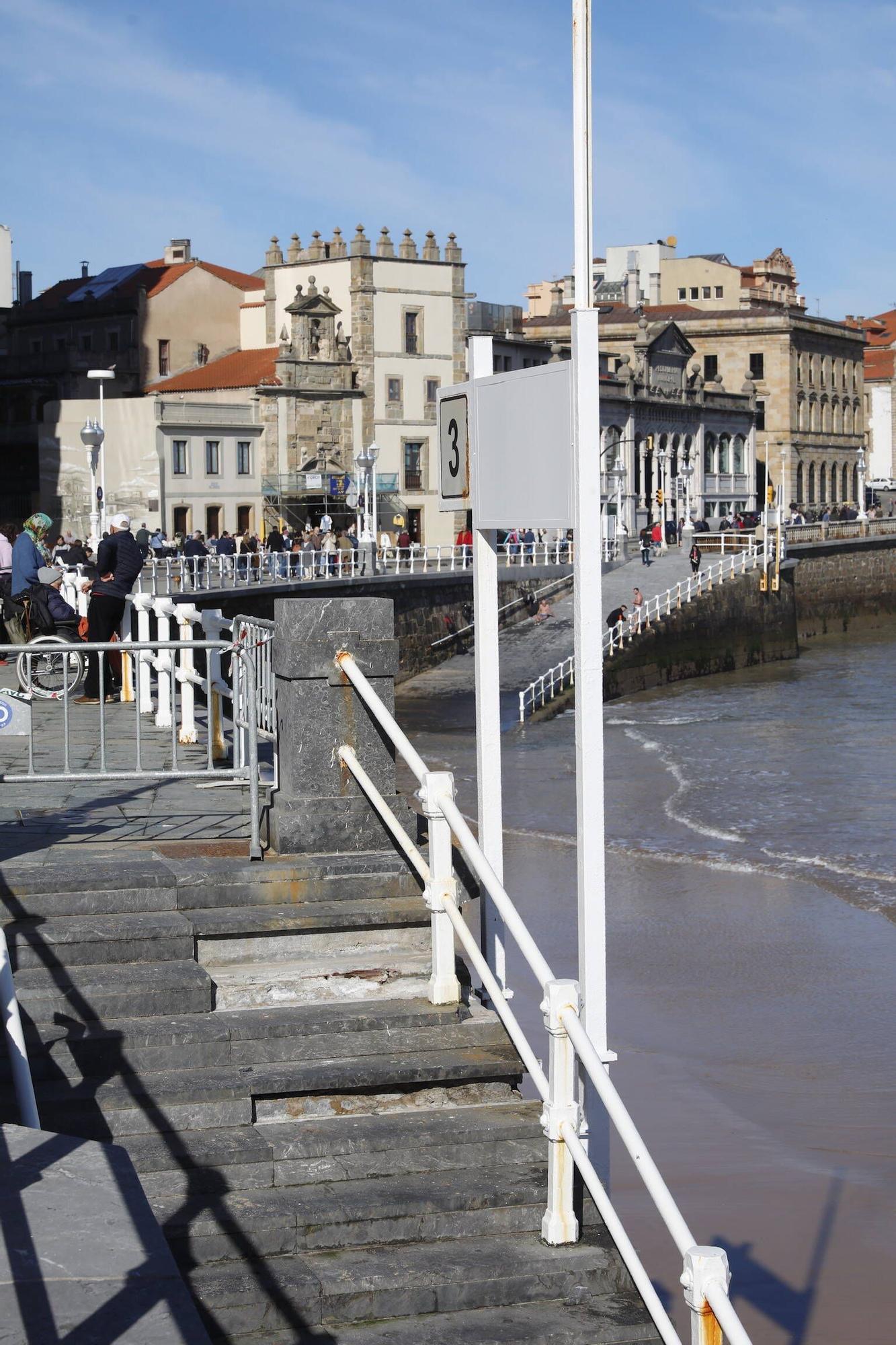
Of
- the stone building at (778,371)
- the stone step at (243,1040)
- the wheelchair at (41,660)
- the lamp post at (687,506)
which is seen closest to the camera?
the stone step at (243,1040)

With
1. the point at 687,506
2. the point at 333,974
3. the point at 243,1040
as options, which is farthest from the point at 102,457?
the point at 243,1040

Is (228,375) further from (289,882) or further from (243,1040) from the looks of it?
(243,1040)

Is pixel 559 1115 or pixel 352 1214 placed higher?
pixel 559 1115

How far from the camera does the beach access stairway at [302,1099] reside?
15.9 feet

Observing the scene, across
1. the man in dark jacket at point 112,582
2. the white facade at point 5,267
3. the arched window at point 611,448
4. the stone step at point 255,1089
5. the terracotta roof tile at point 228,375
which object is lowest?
the stone step at point 255,1089

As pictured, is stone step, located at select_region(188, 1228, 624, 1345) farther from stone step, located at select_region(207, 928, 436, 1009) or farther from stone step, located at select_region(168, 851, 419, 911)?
stone step, located at select_region(168, 851, 419, 911)

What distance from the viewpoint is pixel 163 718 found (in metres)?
12.1

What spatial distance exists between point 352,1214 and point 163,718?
23.9ft

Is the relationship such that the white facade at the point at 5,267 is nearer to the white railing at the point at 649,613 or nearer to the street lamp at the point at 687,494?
the street lamp at the point at 687,494

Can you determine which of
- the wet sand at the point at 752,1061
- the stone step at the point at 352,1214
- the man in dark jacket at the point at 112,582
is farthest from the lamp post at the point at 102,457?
the stone step at the point at 352,1214

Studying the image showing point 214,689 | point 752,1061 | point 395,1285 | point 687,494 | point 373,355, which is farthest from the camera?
point 687,494

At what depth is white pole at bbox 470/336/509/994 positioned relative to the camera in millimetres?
6363

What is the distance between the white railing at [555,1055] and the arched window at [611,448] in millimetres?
59930

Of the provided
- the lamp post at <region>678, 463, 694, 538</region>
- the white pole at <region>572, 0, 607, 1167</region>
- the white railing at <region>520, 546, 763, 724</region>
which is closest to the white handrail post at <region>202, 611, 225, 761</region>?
the white pole at <region>572, 0, 607, 1167</region>
